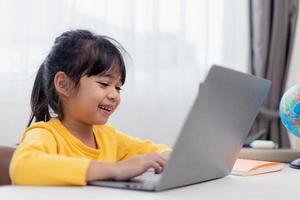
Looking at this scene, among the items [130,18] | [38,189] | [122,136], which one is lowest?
[122,136]

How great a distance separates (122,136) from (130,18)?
0.86 metres

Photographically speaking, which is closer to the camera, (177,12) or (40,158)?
(40,158)

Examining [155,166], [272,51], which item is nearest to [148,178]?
[155,166]

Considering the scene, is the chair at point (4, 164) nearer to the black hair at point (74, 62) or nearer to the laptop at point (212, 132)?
the black hair at point (74, 62)

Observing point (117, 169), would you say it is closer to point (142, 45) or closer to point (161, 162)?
point (161, 162)

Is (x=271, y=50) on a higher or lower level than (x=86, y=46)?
lower

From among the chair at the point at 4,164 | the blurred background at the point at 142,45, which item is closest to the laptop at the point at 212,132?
the chair at the point at 4,164

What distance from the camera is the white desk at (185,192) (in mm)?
778

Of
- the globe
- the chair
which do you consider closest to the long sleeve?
the chair

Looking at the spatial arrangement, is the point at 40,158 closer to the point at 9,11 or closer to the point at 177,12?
the point at 9,11

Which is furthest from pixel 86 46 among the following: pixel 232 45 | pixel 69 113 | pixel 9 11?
pixel 232 45

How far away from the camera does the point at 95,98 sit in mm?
1236

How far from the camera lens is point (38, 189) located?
841mm

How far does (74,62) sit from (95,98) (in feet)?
0.38
